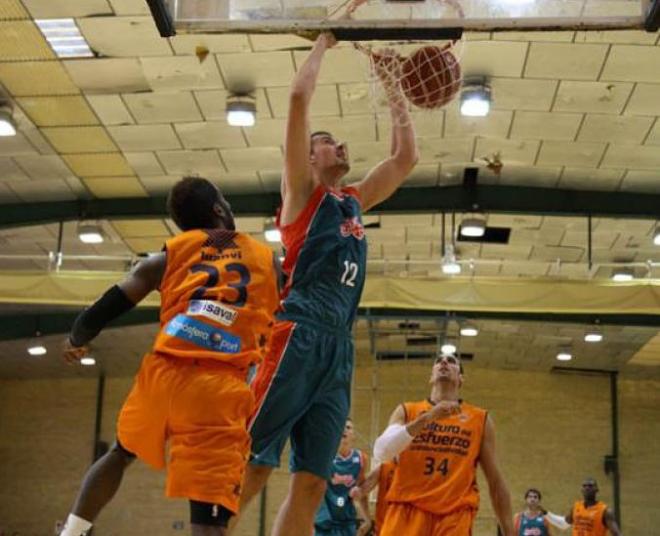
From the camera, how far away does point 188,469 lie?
350 centimetres

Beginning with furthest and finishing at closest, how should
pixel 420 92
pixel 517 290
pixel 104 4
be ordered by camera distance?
pixel 517 290 < pixel 104 4 < pixel 420 92

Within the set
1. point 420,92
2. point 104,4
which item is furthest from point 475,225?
point 420,92

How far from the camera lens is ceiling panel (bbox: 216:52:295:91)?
1120cm

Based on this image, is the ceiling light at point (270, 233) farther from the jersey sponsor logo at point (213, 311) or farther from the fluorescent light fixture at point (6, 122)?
the jersey sponsor logo at point (213, 311)

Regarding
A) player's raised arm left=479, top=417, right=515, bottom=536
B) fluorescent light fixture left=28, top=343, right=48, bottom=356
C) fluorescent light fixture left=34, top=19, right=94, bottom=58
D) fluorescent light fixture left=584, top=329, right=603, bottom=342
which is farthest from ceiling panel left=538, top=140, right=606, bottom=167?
fluorescent light fixture left=28, top=343, right=48, bottom=356

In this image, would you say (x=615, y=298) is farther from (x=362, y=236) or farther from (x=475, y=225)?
(x=362, y=236)

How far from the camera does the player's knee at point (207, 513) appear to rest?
3.48 meters

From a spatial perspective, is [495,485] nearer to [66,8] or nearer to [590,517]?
[66,8]

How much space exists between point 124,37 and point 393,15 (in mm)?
6521

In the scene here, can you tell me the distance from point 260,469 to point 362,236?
3.63ft

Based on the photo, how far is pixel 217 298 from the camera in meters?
3.81

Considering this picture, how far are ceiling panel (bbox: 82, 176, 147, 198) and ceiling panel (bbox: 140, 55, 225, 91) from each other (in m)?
3.32

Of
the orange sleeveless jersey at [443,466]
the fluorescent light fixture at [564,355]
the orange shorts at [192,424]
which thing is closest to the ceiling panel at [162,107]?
the orange sleeveless jersey at [443,466]

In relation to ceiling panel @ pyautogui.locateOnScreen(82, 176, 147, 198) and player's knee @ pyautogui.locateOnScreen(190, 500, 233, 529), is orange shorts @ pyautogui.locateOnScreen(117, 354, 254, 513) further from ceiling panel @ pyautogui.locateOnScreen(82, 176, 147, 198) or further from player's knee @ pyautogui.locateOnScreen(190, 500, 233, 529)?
ceiling panel @ pyautogui.locateOnScreen(82, 176, 147, 198)
